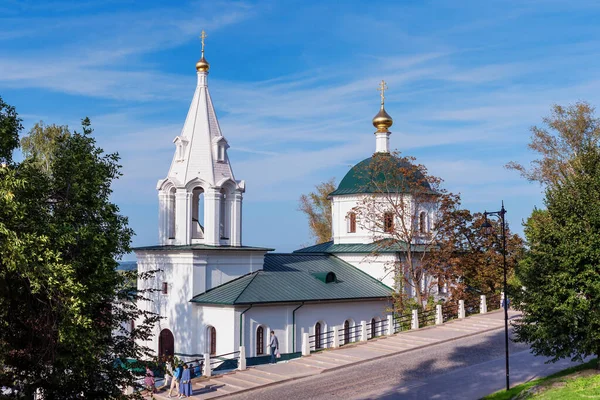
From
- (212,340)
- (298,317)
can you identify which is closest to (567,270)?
(298,317)

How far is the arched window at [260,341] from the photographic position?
2762 cm

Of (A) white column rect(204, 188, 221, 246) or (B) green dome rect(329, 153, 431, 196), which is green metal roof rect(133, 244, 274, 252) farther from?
(B) green dome rect(329, 153, 431, 196)

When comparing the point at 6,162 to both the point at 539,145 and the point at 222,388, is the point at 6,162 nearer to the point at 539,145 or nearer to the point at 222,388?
the point at 222,388

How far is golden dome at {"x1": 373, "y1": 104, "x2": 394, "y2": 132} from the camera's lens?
1580 inches

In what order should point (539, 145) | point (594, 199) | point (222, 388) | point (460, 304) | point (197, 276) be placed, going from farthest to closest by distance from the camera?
1. point (539, 145)
2. point (460, 304)
3. point (197, 276)
4. point (222, 388)
5. point (594, 199)

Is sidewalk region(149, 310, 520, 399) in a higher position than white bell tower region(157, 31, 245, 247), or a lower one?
lower

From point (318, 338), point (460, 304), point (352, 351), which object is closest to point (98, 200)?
point (352, 351)

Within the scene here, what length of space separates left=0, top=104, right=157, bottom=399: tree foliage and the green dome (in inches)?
913

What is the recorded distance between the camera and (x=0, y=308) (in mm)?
10383

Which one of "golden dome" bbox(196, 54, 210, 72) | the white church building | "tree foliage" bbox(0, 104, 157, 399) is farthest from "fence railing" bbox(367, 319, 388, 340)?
"tree foliage" bbox(0, 104, 157, 399)

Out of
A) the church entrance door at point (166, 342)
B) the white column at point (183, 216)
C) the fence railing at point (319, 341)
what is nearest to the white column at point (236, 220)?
the white column at point (183, 216)

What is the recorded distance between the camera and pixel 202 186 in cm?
2997

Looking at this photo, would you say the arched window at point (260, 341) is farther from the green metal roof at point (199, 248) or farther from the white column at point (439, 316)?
the white column at point (439, 316)

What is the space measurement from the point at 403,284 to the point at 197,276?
11.5 metres
